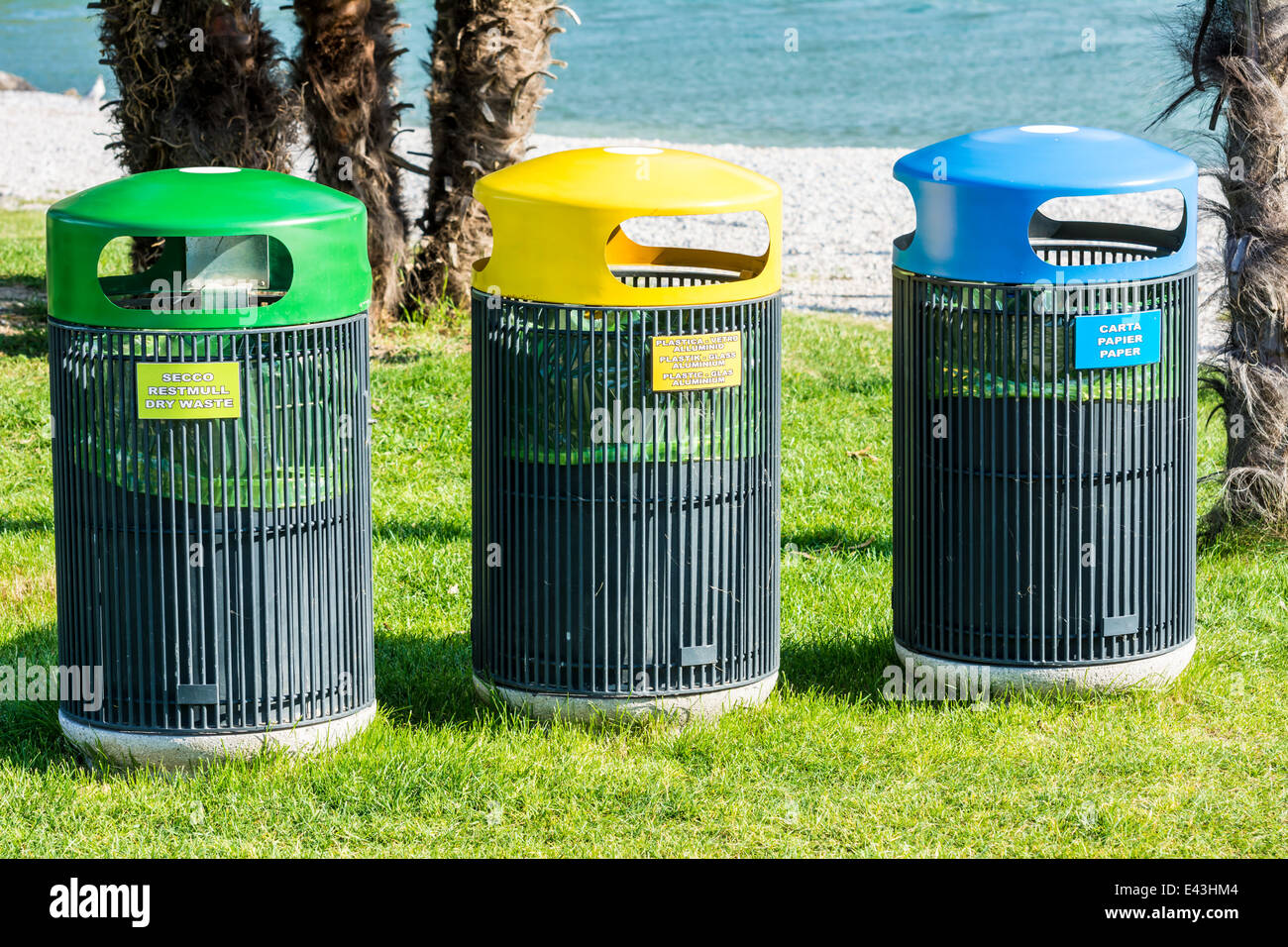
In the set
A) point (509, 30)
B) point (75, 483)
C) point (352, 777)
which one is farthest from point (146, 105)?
point (352, 777)

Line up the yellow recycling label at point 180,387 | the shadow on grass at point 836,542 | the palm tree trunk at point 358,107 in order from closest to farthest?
the yellow recycling label at point 180,387 < the shadow on grass at point 836,542 < the palm tree trunk at point 358,107

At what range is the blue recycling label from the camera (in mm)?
4480

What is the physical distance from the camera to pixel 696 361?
434cm

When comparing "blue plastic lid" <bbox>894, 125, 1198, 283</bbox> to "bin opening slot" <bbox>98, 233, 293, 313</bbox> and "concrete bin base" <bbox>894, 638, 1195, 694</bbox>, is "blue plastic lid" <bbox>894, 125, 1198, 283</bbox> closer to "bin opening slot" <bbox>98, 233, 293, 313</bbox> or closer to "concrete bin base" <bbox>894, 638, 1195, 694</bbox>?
"concrete bin base" <bbox>894, 638, 1195, 694</bbox>

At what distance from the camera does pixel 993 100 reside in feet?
117

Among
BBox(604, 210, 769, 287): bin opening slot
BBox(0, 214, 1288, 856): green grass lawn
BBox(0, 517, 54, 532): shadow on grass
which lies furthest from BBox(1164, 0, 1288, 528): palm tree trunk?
BBox(0, 517, 54, 532): shadow on grass

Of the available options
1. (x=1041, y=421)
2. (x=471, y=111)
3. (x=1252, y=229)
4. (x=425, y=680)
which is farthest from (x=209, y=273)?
(x=471, y=111)

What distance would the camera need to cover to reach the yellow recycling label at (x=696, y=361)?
430 centimetres

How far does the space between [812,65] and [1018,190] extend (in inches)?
1514

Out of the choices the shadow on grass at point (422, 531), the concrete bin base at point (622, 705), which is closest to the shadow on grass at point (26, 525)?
the shadow on grass at point (422, 531)

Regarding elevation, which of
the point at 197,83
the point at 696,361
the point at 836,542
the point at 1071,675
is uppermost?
the point at 197,83

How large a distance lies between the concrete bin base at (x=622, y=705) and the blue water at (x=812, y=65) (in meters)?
22.7
